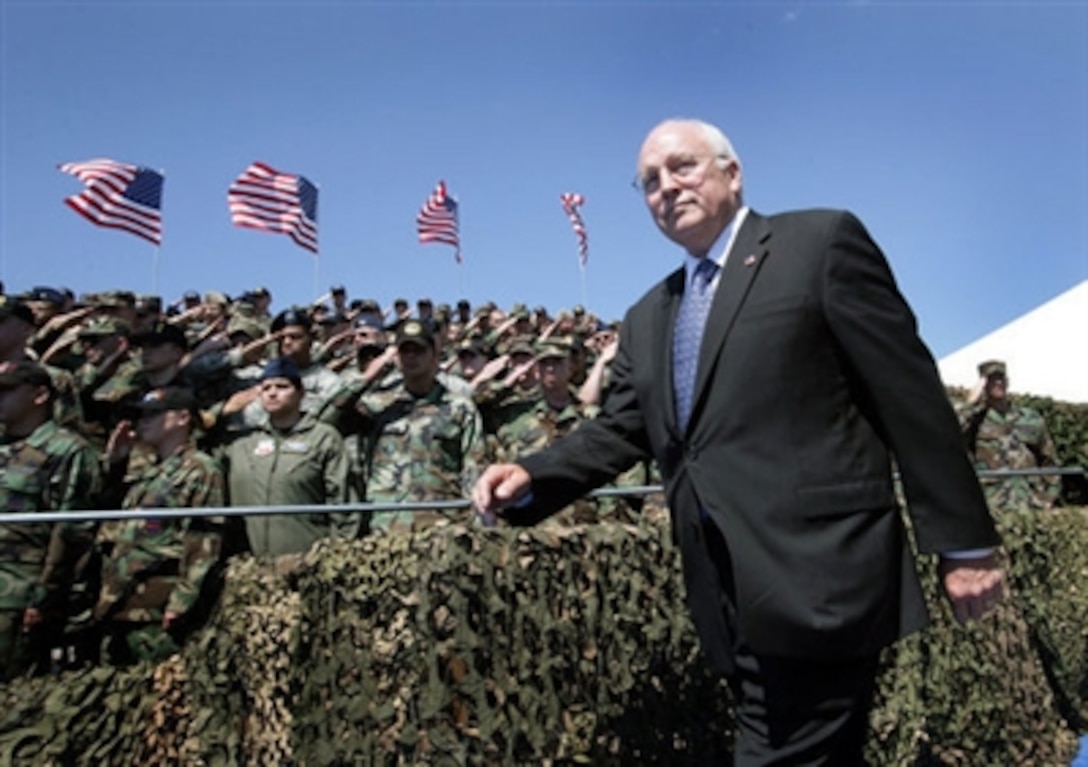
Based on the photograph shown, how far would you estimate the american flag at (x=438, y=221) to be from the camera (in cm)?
1764

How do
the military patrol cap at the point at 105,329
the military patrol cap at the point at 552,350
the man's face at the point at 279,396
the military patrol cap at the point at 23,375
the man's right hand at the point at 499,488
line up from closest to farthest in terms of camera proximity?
1. the man's right hand at the point at 499,488
2. the military patrol cap at the point at 23,375
3. the man's face at the point at 279,396
4. the military patrol cap at the point at 105,329
5. the military patrol cap at the point at 552,350

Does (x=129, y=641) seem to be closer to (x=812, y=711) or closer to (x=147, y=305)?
(x=812, y=711)

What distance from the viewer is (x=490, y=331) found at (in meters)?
13.3

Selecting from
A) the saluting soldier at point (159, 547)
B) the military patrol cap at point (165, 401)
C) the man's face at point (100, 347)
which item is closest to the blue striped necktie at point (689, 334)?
the saluting soldier at point (159, 547)

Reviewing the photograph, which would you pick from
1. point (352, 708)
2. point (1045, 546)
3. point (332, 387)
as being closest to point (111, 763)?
point (352, 708)

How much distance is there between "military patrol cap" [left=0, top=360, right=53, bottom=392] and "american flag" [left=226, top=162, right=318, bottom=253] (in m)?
9.52

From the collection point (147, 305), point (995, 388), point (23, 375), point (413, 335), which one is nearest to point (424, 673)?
point (23, 375)

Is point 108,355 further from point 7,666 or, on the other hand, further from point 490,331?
point 490,331

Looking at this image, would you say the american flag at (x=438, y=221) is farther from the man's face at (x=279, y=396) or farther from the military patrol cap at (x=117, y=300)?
the man's face at (x=279, y=396)

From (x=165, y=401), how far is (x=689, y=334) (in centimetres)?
A: 389

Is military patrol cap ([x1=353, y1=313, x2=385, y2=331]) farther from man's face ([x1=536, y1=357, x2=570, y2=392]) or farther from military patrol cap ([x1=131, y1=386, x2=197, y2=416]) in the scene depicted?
military patrol cap ([x1=131, y1=386, x2=197, y2=416])

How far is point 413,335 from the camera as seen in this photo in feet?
20.2

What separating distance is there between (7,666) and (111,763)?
1081 mm

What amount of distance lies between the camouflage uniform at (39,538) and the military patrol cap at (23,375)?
302 millimetres
